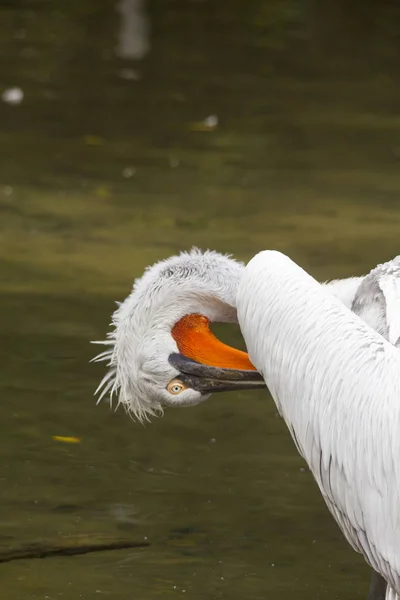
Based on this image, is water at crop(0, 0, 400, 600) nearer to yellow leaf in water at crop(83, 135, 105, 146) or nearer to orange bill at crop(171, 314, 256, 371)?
→ yellow leaf in water at crop(83, 135, 105, 146)

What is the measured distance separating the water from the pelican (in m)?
0.57

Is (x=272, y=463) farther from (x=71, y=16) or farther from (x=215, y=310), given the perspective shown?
(x=71, y=16)

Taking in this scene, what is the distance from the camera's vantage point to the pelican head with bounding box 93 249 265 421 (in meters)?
4.14

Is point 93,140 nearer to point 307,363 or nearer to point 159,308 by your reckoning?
point 159,308

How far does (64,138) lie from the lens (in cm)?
940

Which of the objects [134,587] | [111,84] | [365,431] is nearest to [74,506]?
[134,587]

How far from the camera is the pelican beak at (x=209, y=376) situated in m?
4.15

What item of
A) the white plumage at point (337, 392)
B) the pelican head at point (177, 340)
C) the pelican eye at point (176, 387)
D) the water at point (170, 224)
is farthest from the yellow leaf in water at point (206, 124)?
the white plumage at point (337, 392)

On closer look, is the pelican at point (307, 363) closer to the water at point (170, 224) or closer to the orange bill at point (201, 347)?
the orange bill at point (201, 347)

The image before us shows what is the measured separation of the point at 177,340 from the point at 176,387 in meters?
0.14

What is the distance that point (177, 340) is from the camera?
4.22m

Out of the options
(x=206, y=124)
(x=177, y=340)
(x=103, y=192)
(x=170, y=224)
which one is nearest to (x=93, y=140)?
(x=206, y=124)

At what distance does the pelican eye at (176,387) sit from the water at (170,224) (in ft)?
1.82

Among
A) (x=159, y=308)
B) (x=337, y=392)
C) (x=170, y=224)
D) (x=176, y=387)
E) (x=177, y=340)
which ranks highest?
(x=337, y=392)
